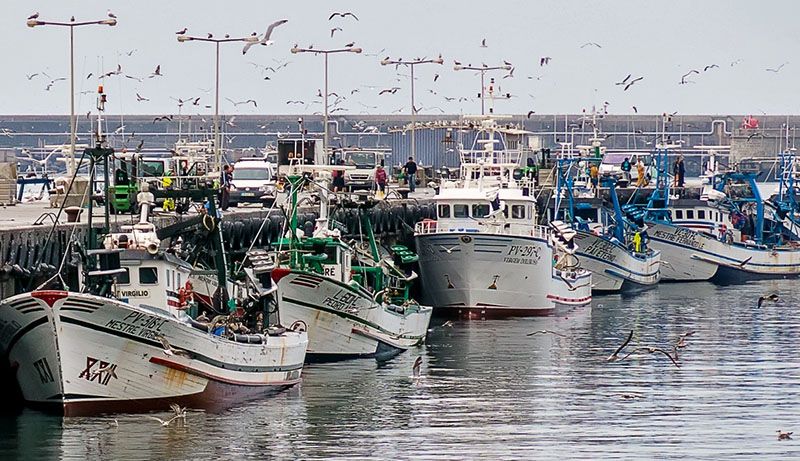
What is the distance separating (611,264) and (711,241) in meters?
7.66

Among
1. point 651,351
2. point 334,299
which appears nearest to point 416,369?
point 334,299

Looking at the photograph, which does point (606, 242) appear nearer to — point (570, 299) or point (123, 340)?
point (570, 299)

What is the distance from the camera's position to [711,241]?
72312 millimetres

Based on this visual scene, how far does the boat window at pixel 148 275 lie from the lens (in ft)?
109

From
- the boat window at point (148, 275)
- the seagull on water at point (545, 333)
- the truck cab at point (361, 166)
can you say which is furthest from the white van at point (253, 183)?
the boat window at point (148, 275)

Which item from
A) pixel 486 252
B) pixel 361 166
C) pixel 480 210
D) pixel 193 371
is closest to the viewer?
pixel 193 371

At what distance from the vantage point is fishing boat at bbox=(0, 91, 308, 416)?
103 ft

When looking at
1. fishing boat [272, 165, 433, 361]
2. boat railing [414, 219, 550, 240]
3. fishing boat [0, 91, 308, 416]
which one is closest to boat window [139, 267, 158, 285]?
fishing boat [0, 91, 308, 416]

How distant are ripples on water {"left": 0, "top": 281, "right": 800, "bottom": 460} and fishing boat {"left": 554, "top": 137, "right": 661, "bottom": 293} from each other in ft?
52.2

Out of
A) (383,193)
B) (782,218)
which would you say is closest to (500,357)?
(383,193)

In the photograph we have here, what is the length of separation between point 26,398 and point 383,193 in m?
36.1

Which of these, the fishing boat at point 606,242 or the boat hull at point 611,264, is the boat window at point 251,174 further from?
the boat hull at point 611,264

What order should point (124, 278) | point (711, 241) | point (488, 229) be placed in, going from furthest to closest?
1. point (711, 241)
2. point (488, 229)
3. point (124, 278)

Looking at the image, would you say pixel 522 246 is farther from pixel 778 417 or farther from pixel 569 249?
pixel 778 417
